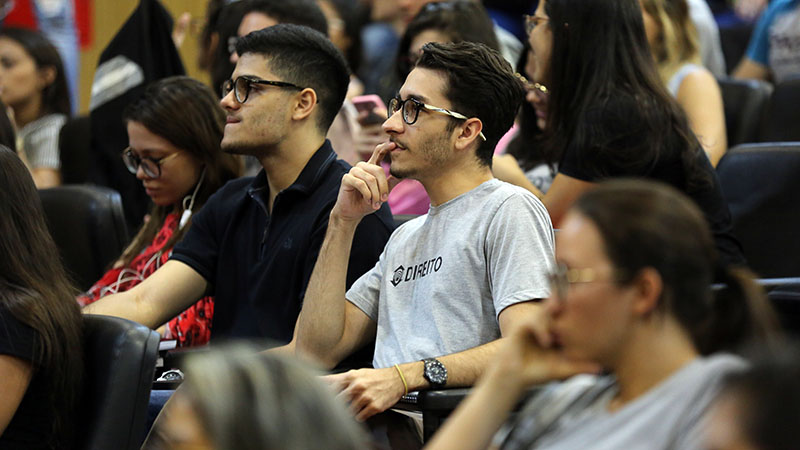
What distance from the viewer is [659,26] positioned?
3.66 metres

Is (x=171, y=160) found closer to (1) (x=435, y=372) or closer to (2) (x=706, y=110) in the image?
(1) (x=435, y=372)

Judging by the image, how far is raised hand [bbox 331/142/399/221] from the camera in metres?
2.25

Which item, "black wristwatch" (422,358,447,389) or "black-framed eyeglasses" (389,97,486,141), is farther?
"black-framed eyeglasses" (389,97,486,141)

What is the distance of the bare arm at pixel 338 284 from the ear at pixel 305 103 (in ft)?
Answer: 1.49

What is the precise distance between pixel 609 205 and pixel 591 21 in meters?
1.65

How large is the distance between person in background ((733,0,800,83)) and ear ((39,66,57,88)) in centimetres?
300

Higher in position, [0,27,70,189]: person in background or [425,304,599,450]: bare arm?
[425,304,599,450]: bare arm

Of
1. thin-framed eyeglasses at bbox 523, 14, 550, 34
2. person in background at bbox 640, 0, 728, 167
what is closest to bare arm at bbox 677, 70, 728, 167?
person in background at bbox 640, 0, 728, 167

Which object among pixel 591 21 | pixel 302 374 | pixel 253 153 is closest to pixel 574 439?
pixel 302 374

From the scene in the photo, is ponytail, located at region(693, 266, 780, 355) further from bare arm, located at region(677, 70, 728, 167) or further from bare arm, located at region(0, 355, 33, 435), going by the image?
bare arm, located at region(677, 70, 728, 167)

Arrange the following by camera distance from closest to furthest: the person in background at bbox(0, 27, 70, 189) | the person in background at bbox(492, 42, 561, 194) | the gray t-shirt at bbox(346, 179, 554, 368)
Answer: the gray t-shirt at bbox(346, 179, 554, 368), the person in background at bbox(492, 42, 561, 194), the person in background at bbox(0, 27, 70, 189)

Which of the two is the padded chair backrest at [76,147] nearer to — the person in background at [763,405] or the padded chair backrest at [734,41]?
the padded chair backrest at [734,41]

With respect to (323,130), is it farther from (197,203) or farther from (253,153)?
(197,203)

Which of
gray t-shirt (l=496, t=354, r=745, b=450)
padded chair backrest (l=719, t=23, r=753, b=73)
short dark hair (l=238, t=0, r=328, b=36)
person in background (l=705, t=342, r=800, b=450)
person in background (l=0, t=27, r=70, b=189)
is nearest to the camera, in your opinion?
person in background (l=705, t=342, r=800, b=450)
